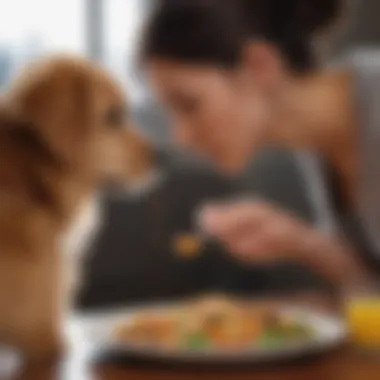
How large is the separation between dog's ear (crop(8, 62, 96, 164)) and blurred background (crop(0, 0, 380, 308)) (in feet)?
0.58

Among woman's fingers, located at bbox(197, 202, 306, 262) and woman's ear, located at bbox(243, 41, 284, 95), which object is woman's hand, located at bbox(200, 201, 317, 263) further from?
woman's ear, located at bbox(243, 41, 284, 95)

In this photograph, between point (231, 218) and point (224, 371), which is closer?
point (224, 371)

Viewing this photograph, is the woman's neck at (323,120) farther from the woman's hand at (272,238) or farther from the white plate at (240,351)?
the white plate at (240,351)

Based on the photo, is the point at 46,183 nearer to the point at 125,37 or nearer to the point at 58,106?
the point at 58,106

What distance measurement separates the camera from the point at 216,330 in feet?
4.16

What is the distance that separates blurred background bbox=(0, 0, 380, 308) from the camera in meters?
1.53

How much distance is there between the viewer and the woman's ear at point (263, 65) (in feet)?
5.17

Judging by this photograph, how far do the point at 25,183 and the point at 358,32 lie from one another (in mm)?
590

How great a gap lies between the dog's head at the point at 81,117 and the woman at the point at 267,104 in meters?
0.14

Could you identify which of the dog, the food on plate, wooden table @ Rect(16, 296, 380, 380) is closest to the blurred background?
the dog

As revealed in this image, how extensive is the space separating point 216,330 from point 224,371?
0.08m

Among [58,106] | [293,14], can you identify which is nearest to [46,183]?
[58,106]

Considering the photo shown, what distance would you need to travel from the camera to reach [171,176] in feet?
5.13

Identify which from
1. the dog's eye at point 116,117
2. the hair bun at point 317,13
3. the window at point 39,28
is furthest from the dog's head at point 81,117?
the hair bun at point 317,13
